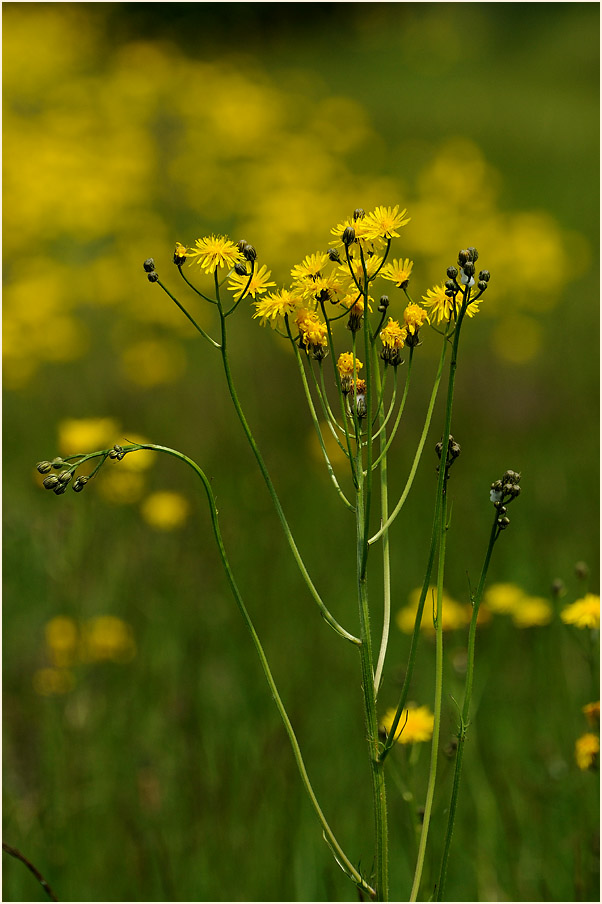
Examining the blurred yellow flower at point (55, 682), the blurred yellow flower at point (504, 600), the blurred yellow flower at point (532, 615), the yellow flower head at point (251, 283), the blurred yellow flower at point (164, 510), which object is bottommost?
the blurred yellow flower at point (55, 682)

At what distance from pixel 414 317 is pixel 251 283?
0.19 m

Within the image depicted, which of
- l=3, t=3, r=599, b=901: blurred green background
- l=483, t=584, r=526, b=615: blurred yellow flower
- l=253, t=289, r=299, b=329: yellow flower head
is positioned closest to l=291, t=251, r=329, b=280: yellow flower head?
l=253, t=289, r=299, b=329: yellow flower head

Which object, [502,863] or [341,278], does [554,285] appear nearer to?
[502,863]

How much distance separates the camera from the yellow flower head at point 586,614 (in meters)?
1.61

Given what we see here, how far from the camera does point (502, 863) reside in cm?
175

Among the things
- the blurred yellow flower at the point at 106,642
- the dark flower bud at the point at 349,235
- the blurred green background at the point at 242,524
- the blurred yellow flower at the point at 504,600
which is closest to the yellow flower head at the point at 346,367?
the dark flower bud at the point at 349,235

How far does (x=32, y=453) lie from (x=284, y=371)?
1.37m

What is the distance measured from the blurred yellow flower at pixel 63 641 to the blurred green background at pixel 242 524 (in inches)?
0.5

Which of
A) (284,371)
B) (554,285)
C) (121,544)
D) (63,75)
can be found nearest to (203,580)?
(121,544)

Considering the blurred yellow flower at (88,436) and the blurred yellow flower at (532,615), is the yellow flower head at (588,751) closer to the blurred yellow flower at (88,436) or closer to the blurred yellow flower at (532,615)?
the blurred yellow flower at (532,615)

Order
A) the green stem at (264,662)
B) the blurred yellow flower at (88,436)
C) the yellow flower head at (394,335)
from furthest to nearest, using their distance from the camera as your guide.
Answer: the blurred yellow flower at (88,436)
the yellow flower head at (394,335)
the green stem at (264,662)

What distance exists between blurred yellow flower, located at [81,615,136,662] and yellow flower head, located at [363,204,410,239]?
1.55m

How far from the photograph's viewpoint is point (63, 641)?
2301mm

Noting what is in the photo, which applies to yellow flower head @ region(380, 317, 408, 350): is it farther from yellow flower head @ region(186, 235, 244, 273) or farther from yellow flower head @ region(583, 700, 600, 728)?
yellow flower head @ region(583, 700, 600, 728)
